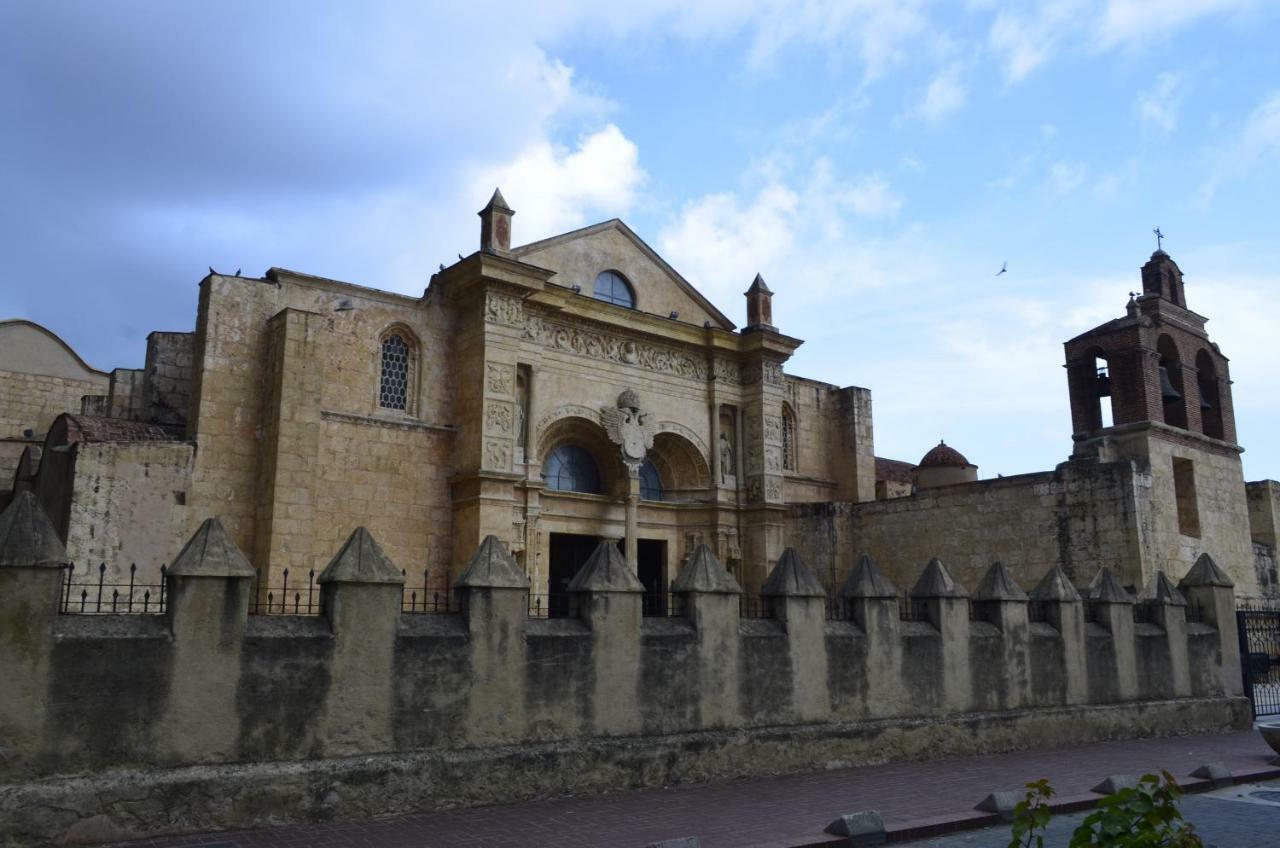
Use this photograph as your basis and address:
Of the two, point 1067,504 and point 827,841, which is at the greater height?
point 1067,504

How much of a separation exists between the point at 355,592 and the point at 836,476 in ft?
67.7

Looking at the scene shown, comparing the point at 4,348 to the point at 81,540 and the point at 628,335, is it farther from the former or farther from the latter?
the point at 628,335

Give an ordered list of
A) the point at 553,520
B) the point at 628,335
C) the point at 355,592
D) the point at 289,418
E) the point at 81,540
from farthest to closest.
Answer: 1. the point at 628,335
2. the point at 553,520
3. the point at 289,418
4. the point at 81,540
5. the point at 355,592

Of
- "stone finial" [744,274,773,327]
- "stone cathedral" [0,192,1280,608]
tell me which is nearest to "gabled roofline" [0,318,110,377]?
"stone cathedral" [0,192,1280,608]

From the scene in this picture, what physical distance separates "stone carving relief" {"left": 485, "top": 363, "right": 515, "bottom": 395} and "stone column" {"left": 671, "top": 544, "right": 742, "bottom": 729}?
990cm

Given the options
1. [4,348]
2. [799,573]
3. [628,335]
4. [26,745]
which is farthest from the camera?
[4,348]

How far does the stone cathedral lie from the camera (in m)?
17.4

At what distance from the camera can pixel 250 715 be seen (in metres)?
8.02

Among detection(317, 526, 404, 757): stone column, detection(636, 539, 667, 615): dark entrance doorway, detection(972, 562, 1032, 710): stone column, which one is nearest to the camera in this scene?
detection(317, 526, 404, 757): stone column

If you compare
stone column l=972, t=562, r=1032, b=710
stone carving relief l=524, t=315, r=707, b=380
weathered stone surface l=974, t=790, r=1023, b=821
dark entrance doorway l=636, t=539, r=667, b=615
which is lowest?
weathered stone surface l=974, t=790, r=1023, b=821

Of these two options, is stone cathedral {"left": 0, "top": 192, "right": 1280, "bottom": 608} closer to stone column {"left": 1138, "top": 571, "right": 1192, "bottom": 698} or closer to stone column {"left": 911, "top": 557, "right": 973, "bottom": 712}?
stone column {"left": 1138, "top": 571, "right": 1192, "bottom": 698}

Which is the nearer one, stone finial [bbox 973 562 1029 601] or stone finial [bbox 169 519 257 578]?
stone finial [bbox 169 519 257 578]

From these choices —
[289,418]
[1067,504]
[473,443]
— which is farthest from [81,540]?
[1067,504]

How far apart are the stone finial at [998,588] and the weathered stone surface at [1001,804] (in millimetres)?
4788
